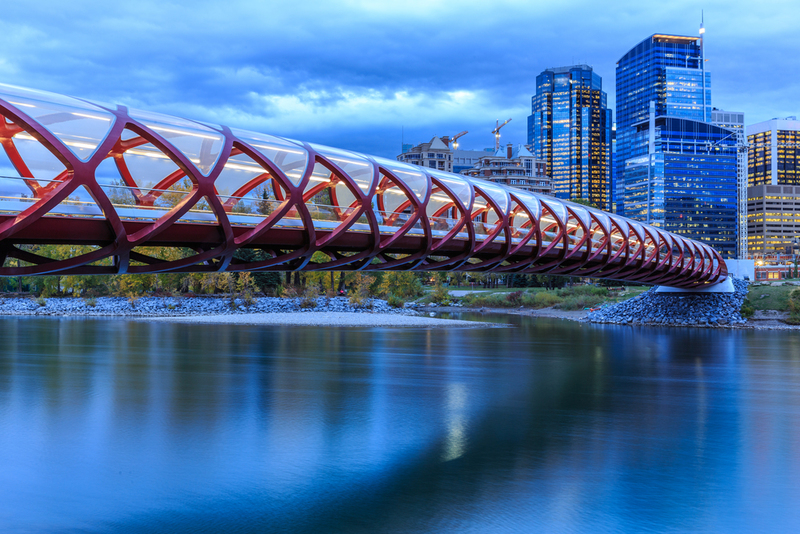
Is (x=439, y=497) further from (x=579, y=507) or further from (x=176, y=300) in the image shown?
(x=176, y=300)

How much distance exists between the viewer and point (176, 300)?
241 feet

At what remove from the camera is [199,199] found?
47.6ft

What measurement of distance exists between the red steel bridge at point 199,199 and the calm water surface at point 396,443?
5106 millimetres

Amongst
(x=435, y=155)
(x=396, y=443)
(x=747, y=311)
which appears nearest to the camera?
(x=396, y=443)

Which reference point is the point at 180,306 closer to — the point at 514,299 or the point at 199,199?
the point at 514,299

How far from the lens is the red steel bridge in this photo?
13438mm

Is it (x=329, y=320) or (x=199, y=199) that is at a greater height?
(x=199, y=199)

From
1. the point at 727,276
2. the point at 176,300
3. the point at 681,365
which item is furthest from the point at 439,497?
the point at 176,300

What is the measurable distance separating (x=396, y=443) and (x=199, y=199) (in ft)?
29.2

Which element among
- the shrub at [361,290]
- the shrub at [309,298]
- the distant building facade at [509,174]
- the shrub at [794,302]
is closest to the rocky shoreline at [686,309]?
the shrub at [794,302]

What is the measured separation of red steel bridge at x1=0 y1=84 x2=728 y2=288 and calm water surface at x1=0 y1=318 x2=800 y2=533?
5.11m

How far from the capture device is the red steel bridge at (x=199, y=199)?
1344 cm

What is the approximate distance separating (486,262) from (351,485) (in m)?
11.8

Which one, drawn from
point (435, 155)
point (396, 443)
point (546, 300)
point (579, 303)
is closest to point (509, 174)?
point (435, 155)
